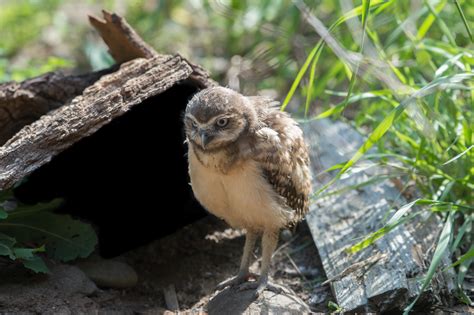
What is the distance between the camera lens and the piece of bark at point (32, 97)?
4.70 meters

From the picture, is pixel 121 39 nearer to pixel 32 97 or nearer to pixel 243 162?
pixel 32 97

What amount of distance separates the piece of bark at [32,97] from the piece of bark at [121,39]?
0.32 metres

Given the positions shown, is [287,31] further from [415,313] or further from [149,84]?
[415,313]

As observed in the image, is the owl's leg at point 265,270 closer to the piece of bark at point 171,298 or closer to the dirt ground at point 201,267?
the dirt ground at point 201,267

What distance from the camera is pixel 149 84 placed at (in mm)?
4215

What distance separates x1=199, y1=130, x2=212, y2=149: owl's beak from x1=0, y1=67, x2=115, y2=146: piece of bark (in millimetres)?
1331

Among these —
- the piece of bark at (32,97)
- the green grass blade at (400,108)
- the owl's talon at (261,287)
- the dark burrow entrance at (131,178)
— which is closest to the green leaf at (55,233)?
the dark burrow entrance at (131,178)

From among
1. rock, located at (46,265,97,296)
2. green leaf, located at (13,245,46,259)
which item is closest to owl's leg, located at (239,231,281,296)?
rock, located at (46,265,97,296)

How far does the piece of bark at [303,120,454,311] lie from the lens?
389 cm

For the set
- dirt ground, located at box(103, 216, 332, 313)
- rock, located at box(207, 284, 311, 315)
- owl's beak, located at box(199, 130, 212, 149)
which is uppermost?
owl's beak, located at box(199, 130, 212, 149)

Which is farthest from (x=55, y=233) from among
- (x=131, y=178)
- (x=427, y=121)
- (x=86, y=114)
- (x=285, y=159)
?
(x=427, y=121)

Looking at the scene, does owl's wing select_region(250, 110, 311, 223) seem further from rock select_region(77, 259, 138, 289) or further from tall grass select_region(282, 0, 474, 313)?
rock select_region(77, 259, 138, 289)

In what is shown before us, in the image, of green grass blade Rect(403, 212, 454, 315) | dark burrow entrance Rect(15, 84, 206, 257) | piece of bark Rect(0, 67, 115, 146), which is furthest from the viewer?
dark burrow entrance Rect(15, 84, 206, 257)

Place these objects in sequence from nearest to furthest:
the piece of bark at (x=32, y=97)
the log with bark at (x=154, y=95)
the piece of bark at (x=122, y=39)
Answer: the log with bark at (x=154, y=95), the piece of bark at (x=32, y=97), the piece of bark at (x=122, y=39)
